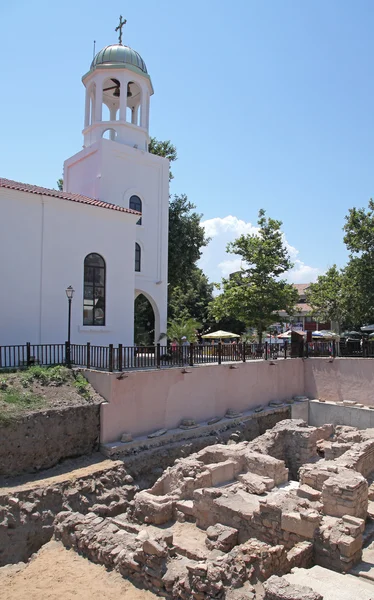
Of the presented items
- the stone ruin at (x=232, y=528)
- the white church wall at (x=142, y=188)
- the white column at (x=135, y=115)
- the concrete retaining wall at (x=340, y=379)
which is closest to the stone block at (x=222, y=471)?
the stone ruin at (x=232, y=528)

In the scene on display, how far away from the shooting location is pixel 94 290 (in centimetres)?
1995

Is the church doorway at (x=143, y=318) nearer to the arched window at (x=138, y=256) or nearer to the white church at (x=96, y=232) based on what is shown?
the arched window at (x=138, y=256)

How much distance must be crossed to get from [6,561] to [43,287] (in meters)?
10.3

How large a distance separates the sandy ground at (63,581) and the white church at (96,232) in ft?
29.8

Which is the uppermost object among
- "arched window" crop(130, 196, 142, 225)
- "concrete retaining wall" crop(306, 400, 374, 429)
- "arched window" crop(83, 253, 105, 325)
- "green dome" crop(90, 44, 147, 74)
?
"green dome" crop(90, 44, 147, 74)

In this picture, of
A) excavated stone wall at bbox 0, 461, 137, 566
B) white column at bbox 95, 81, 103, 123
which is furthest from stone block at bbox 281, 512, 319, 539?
white column at bbox 95, 81, 103, 123

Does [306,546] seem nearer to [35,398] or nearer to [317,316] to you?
[35,398]

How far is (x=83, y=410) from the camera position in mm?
13930

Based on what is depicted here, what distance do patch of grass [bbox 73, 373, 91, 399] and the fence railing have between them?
0.60 metres

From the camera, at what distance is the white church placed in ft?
58.1

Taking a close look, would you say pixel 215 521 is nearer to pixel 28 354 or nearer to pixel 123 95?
pixel 28 354

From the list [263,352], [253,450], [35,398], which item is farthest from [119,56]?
[253,450]

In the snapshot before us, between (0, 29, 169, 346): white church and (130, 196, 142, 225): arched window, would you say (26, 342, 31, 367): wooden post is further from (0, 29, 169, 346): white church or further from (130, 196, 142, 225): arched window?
(130, 196, 142, 225): arched window

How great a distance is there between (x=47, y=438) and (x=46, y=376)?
2339mm
